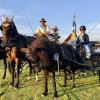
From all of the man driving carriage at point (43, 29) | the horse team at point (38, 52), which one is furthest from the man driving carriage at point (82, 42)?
the man driving carriage at point (43, 29)

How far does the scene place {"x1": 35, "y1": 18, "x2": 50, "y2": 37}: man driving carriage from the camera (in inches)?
699

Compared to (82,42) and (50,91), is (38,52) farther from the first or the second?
(82,42)

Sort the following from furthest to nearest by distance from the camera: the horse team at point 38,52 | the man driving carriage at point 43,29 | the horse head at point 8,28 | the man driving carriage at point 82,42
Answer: the man driving carriage at point 43,29
the man driving carriage at point 82,42
the horse head at point 8,28
the horse team at point 38,52

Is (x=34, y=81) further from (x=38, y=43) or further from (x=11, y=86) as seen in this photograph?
(x=38, y=43)

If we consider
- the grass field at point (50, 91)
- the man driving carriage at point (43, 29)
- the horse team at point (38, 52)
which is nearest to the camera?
the grass field at point (50, 91)

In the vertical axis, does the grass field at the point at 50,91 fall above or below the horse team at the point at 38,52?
below

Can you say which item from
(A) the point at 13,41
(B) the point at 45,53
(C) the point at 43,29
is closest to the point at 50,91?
(B) the point at 45,53

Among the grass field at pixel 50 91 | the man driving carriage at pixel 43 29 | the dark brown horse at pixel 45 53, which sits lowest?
the grass field at pixel 50 91

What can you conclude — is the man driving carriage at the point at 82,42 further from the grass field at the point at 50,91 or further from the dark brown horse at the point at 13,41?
the dark brown horse at the point at 13,41

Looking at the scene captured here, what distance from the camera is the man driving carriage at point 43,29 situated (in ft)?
58.3

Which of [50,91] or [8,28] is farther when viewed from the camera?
[8,28]

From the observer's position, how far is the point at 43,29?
1814cm

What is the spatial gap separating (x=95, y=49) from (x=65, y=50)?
2.62 m

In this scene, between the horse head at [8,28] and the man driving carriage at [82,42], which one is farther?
the man driving carriage at [82,42]
